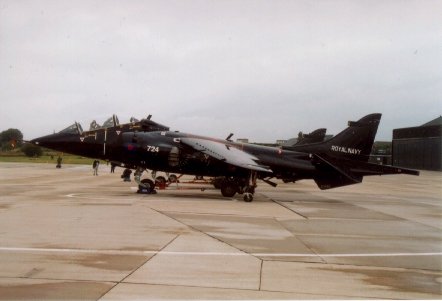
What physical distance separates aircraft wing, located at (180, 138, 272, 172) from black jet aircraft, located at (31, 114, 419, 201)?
0.11m

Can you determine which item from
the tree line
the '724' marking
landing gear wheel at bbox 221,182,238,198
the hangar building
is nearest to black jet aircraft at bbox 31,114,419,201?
the '724' marking

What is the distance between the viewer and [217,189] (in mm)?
28969

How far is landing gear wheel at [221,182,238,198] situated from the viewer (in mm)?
22953

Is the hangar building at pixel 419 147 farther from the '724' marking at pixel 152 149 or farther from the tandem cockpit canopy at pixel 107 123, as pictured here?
the tandem cockpit canopy at pixel 107 123

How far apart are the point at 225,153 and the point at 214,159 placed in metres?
1.42

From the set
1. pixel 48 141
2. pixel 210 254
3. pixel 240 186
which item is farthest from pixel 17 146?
pixel 210 254

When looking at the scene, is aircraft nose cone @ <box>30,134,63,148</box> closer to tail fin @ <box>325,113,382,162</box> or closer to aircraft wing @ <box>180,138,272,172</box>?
aircraft wing @ <box>180,138,272,172</box>

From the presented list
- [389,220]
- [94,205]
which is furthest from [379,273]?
[94,205]

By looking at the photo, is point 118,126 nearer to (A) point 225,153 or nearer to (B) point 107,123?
(B) point 107,123

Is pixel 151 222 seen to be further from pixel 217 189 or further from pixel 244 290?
pixel 217 189

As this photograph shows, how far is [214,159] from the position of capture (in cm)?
2180

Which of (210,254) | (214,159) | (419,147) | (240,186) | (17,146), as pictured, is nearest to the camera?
(210,254)

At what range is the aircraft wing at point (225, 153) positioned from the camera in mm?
19438

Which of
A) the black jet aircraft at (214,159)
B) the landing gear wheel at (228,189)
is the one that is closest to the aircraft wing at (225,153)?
the black jet aircraft at (214,159)
